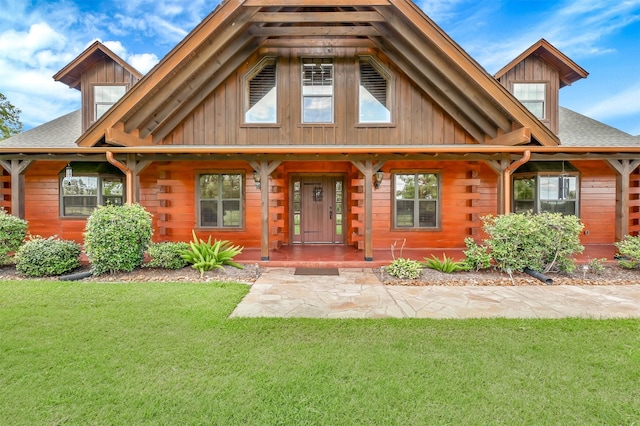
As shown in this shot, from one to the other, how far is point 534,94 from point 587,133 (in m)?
1.78

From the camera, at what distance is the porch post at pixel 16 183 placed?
652cm

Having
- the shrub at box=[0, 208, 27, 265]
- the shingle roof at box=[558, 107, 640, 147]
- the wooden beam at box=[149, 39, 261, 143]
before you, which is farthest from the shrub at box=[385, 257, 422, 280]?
the shrub at box=[0, 208, 27, 265]

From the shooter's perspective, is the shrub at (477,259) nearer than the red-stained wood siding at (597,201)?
Yes

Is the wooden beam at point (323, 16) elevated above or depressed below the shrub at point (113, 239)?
above

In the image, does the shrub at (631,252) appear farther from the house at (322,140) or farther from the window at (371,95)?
the window at (371,95)

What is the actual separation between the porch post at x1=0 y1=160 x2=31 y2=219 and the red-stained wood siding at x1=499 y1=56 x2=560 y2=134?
12113 mm

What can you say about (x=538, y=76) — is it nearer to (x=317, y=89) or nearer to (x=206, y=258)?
(x=317, y=89)

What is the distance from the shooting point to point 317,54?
7254 mm

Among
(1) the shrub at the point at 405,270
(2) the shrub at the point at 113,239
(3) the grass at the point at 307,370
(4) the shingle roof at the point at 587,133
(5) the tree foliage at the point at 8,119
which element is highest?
(5) the tree foliage at the point at 8,119

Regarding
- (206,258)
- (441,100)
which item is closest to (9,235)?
(206,258)

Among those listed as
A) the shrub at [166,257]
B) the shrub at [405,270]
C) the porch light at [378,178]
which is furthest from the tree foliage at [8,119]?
the shrub at [405,270]

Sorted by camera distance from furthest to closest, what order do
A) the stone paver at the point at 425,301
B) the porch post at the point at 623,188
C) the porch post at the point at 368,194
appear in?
the porch post at the point at 623,188 → the porch post at the point at 368,194 → the stone paver at the point at 425,301

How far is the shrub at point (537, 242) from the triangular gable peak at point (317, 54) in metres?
1.76

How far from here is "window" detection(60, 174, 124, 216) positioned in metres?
8.12
